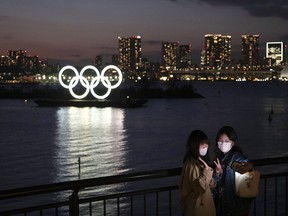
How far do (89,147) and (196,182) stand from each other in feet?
108

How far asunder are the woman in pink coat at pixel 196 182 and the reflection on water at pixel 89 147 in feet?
65.9

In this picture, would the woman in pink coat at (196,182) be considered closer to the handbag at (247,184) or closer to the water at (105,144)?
the handbag at (247,184)

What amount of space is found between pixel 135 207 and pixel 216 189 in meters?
13.2

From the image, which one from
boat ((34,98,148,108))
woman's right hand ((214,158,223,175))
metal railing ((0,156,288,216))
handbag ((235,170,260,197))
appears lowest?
boat ((34,98,148,108))

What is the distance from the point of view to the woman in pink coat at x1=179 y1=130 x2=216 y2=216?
15.9 feet

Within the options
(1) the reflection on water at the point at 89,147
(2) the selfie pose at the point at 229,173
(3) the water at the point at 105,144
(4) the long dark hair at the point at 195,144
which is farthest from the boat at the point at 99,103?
(4) the long dark hair at the point at 195,144

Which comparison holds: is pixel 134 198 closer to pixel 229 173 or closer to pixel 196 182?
pixel 229 173

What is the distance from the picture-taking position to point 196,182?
4.82m

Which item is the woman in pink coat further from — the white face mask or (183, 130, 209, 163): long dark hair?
the white face mask

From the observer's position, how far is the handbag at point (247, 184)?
4.95 m

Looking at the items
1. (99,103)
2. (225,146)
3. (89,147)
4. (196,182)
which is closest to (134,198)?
(225,146)

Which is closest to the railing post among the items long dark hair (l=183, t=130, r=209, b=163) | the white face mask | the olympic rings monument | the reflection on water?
long dark hair (l=183, t=130, r=209, b=163)

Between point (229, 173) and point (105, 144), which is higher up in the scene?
point (229, 173)

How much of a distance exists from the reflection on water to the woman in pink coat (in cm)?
2008
